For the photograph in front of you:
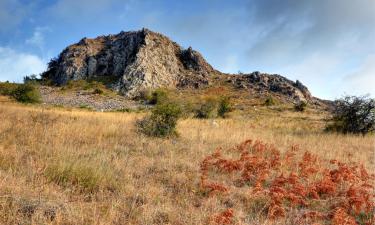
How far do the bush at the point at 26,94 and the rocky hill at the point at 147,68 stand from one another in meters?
17.1

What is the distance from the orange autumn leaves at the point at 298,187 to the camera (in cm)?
495

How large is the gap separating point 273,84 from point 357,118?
4090 cm

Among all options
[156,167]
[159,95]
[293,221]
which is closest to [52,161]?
[156,167]

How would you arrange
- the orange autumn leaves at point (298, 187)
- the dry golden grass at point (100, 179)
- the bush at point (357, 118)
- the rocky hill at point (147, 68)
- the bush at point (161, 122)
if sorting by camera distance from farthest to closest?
the rocky hill at point (147, 68)
the bush at point (357, 118)
the bush at point (161, 122)
the orange autumn leaves at point (298, 187)
the dry golden grass at point (100, 179)

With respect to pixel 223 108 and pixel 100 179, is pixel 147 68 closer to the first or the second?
pixel 223 108

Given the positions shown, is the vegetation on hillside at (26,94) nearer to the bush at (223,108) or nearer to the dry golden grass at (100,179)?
the bush at (223,108)

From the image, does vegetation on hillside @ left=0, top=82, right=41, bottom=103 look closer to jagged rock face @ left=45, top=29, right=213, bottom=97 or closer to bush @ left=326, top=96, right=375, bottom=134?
jagged rock face @ left=45, top=29, right=213, bottom=97

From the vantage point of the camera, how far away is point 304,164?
772 centimetres

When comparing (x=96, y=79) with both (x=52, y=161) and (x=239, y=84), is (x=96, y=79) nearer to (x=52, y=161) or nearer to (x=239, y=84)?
(x=239, y=84)

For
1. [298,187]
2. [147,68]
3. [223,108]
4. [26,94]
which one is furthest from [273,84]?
[298,187]

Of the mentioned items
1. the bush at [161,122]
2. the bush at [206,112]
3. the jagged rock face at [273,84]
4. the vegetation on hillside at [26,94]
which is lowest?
the bush at [161,122]

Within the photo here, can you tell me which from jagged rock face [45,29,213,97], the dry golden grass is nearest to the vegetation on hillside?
jagged rock face [45,29,213,97]

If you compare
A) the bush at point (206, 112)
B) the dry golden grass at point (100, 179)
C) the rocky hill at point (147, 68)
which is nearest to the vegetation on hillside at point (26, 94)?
the bush at point (206, 112)

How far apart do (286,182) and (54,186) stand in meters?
3.72
